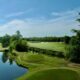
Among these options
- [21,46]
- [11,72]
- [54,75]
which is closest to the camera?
[54,75]

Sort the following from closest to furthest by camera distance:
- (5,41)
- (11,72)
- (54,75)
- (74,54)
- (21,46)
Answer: (54,75), (11,72), (74,54), (21,46), (5,41)

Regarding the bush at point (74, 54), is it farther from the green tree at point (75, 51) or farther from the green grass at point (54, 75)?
the green grass at point (54, 75)

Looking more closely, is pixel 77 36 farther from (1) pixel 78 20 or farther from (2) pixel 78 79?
(2) pixel 78 79

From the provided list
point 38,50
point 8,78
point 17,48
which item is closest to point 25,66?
point 8,78

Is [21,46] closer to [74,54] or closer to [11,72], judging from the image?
[74,54]

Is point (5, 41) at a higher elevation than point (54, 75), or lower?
higher

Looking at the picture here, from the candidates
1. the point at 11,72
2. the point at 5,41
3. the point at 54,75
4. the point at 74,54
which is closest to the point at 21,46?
the point at 5,41

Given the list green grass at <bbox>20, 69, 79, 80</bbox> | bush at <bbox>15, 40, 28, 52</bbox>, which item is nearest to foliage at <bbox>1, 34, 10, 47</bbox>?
bush at <bbox>15, 40, 28, 52</bbox>

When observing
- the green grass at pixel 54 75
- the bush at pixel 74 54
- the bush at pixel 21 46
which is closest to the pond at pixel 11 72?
the green grass at pixel 54 75

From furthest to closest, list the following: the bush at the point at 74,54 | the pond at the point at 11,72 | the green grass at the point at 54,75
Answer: the bush at the point at 74,54
the pond at the point at 11,72
the green grass at the point at 54,75

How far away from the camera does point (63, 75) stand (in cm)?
4891

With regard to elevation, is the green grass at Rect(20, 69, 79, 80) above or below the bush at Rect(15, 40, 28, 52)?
below

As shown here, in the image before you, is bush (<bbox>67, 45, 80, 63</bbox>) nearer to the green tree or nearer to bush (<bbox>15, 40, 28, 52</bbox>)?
the green tree

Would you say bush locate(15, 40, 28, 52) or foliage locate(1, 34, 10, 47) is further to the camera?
foliage locate(1, 34, 10, 47)
